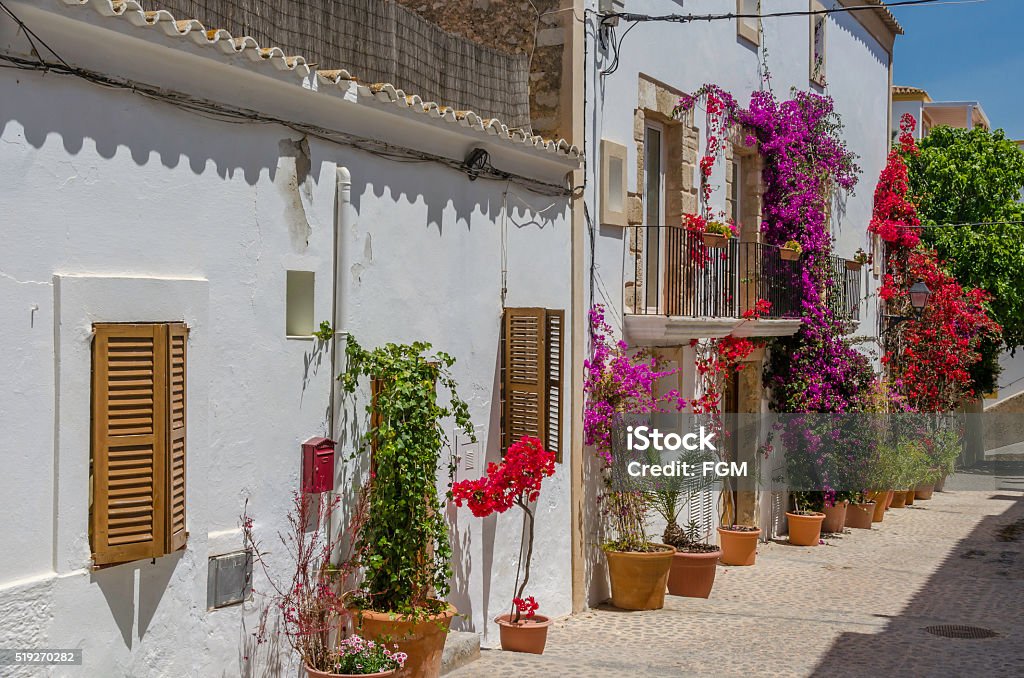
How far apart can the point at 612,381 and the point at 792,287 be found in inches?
207

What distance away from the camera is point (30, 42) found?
16.4 ft

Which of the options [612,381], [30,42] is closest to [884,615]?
[612,381]

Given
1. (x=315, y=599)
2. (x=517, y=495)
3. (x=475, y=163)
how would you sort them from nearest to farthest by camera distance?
(x=315, y=599)
(x=517, y=495)
(x=475, y=163)

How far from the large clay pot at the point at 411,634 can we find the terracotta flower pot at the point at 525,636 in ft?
4.96

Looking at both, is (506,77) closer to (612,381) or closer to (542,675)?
(612,381)

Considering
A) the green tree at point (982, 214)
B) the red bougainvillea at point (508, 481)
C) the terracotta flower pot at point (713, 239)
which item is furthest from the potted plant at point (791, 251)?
the green tree at point (982, 214)

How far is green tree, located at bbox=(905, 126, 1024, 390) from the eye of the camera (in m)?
24.2

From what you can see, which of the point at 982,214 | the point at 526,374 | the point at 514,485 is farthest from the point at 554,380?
the point at 982,214

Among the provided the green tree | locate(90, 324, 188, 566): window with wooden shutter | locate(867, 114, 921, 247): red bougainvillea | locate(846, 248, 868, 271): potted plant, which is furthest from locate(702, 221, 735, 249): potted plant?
the green tree

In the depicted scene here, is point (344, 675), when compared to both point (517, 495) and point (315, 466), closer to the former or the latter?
point (315, 466)

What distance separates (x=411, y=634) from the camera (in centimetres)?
674

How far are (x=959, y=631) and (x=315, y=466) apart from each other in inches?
239

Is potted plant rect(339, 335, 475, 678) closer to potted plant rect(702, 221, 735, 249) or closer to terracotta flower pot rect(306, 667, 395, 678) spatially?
terracotta flower pot rect(306, 667, 395, 678)

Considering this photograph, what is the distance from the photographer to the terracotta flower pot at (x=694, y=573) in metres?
10.8
